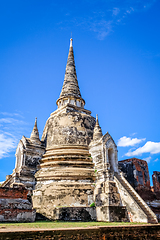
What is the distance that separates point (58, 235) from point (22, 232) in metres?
1.17

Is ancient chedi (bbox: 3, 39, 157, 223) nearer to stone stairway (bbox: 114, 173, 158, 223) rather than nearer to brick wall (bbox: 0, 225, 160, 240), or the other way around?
stone stairway (bbox: 114, 173, 158, 223)

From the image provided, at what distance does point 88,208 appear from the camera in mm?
12758

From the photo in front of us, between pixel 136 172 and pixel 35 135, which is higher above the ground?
pixel 35 135

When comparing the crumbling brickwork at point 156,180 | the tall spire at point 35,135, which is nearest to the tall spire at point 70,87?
the tall spire at point 35,135

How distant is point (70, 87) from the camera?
70.8ft

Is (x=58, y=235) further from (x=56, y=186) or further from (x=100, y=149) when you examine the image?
(x=100, y=149)

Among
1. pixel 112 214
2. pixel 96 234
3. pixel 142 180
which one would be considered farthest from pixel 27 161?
pixel 142 180

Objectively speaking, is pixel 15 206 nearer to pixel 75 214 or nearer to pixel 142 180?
pixel 75 214

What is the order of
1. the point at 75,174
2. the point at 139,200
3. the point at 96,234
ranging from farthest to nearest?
the point at 75,174
the point at 139,200
the point at 96,234

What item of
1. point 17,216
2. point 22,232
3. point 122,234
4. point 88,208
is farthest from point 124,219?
point 22,232

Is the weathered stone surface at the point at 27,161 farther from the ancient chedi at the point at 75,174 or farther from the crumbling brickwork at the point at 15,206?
the crumbling brickwork at the point at 15,206

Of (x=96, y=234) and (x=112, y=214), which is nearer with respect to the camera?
(x=96, y=234)

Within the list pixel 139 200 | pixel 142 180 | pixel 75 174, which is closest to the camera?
pixel 139 200

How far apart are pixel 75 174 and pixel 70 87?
32.7 ft
